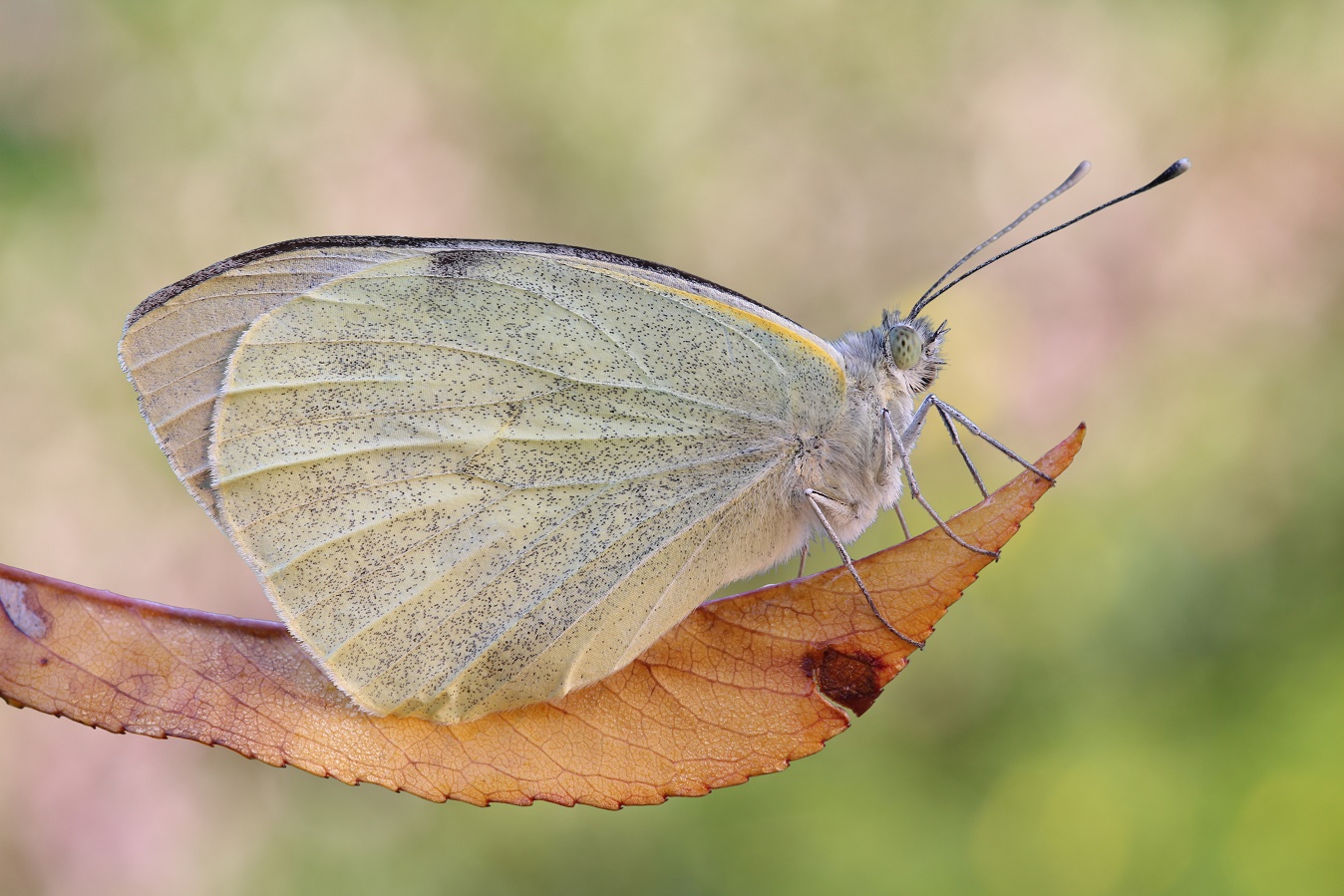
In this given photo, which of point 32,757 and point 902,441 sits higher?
point 902,441

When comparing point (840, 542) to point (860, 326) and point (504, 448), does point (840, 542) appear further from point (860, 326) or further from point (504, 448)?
point (860, 326)

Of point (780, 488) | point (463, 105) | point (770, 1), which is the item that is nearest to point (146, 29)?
point (463, 105)

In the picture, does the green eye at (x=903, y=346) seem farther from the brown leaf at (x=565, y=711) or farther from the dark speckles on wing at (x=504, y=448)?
the brown leaf at (x=565, y=711)

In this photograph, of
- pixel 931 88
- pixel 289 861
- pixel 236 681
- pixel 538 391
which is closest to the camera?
pixel 236 681

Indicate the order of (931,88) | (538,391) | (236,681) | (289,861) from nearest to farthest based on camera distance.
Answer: (236,681)
(538,391)
(289,861)
(931,88)

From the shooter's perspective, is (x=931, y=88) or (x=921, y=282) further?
(x=931, y=88)

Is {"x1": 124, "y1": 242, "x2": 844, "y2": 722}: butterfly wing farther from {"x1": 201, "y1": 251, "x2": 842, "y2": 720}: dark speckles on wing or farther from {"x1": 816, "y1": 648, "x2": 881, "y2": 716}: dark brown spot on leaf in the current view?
{"x1": 816, "y1": 648, "x2": 881, "y2": 716}: dark brown spot on leaf

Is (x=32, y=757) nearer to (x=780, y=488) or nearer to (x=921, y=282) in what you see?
(x=780, y=488)
